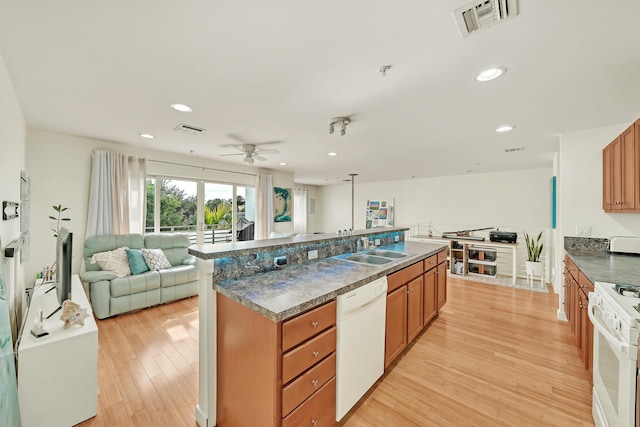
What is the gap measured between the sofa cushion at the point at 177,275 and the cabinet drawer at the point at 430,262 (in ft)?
11.4

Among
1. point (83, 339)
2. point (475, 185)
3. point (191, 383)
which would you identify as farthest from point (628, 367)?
point (475, 185)

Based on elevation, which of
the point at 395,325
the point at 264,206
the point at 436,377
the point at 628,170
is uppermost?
the point at 628,170

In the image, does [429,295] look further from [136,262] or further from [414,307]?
[136,262]

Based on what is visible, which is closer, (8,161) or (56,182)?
(8,161)

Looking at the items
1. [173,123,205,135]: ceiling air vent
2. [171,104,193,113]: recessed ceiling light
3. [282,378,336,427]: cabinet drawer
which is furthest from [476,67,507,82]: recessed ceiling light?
[173,123,205,135]: ceiling air vent

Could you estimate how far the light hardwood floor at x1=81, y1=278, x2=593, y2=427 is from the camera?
1.72m

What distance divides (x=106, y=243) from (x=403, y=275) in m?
4.14

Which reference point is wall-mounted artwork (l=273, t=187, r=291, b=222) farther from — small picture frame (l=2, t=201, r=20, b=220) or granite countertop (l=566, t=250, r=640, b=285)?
granite countertop (l=566, t=250, r=640, b=285)

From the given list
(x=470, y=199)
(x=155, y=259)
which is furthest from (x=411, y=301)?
(x=470, y=199)

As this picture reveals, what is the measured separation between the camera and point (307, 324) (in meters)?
1.37

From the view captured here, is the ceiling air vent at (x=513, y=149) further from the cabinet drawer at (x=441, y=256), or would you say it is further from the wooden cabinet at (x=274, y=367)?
the wooden cabinet at (x=274, y=367)

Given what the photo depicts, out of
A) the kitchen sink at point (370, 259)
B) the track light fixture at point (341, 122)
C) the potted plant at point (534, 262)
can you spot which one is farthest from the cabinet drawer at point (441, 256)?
the potted plant at point (534, 262)

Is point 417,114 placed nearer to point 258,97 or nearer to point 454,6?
point 454,6

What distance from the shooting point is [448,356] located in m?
2.43
